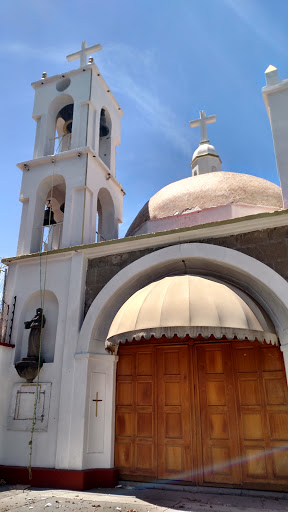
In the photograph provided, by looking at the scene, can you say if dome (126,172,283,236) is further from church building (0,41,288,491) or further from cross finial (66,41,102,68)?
cross finial (66,41,102,68)

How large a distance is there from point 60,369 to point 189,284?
134 inches

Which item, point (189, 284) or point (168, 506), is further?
point (189, 284)

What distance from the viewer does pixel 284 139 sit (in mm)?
8234

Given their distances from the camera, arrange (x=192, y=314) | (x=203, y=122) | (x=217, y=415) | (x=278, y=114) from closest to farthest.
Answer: (x=192, y=314), (x=217, y=415), (x=278, y=114), (x=203, y=122)

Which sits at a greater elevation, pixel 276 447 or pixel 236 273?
pixel 236 273

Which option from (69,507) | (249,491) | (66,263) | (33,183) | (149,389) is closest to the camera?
(69,507)

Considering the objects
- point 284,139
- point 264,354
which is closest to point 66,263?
point 264,354

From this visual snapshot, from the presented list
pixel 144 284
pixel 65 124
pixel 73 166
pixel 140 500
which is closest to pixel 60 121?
pixel 65 124

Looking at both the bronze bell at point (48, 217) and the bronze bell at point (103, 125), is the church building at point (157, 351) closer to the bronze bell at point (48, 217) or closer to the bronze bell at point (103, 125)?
the bronze bell at point (48, 217)

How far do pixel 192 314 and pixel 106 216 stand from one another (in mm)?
6114

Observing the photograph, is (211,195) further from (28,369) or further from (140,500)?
(140,500)

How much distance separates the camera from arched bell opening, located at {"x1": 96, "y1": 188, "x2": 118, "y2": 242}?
445 inches

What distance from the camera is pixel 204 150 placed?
1373 centimetres

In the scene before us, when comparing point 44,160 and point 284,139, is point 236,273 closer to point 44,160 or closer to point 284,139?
point 284,139
